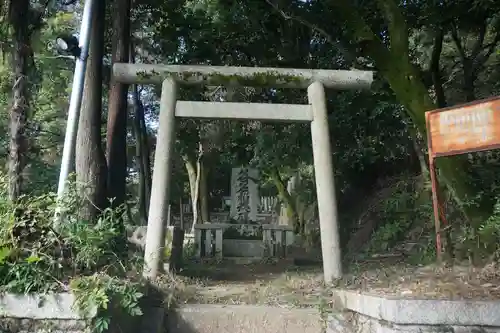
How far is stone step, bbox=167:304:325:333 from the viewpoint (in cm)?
473

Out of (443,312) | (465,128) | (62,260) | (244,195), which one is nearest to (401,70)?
(465,128)

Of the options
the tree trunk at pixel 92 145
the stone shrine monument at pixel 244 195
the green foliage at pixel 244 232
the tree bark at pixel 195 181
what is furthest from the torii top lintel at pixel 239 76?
the tree bark at pixel 195 181

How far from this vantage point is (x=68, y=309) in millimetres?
3824

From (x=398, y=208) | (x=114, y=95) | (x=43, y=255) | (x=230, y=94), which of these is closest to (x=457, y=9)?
(x=398, y=208)

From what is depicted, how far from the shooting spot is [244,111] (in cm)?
626

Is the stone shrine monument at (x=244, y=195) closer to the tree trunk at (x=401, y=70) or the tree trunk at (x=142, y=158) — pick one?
the tree trunk at (x=142, y=158)

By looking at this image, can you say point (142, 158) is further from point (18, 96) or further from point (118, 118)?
point (18, 96)

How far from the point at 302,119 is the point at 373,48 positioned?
1882 mm

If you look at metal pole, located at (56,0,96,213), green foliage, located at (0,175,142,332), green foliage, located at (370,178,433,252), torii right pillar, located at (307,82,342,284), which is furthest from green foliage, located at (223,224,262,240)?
green foliage, located at (0,175,142,332)

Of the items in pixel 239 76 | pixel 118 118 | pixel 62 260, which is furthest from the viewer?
pixel 118 118

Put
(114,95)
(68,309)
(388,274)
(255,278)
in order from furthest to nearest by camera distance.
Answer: (114,95) → (255,278) → (388,274) → (68,309)

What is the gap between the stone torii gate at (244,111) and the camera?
588cm

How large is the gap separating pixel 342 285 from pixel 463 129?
2050 mm

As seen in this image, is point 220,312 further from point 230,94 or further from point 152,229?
point 230,94
